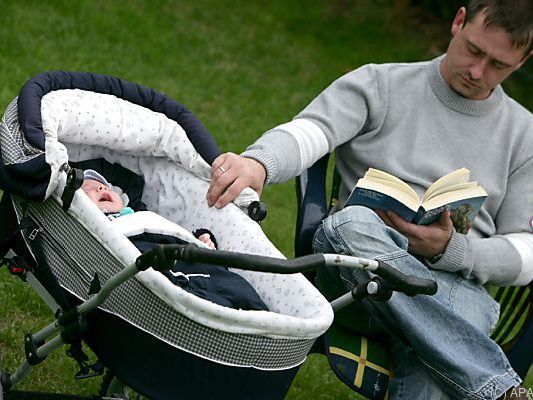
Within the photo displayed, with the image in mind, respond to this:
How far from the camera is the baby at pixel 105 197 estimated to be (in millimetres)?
2984

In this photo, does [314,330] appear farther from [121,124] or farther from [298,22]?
[298,22]

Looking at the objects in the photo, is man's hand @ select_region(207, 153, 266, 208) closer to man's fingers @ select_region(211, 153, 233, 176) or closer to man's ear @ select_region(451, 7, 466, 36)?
man's fingers @ select_region(211, 153, 233, 176)

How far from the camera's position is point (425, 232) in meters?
3.02

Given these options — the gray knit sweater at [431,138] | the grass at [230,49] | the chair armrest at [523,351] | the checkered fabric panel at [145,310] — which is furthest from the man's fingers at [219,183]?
the grass at [230,49]

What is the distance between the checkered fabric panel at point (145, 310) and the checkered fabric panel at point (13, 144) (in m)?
0.13

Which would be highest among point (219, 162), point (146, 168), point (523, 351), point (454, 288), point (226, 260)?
point (226, 260)

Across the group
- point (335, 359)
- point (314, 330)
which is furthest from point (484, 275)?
point (314, 330)

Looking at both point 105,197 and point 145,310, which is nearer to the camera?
point 145,310

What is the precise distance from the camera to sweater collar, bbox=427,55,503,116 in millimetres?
3316

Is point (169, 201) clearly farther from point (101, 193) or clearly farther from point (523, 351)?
point (523, 351)

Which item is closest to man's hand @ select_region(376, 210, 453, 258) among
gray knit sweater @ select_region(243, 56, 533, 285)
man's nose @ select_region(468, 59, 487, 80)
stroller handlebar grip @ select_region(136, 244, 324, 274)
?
gray knit sweater @ select_region(243, 56, 533, 285)

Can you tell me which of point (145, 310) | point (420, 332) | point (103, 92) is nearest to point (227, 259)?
point (145, 310)

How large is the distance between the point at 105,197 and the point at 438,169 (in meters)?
1.02

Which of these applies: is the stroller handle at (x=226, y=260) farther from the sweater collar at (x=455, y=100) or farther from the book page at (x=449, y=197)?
the sweater collar at (x=455, y=100)
